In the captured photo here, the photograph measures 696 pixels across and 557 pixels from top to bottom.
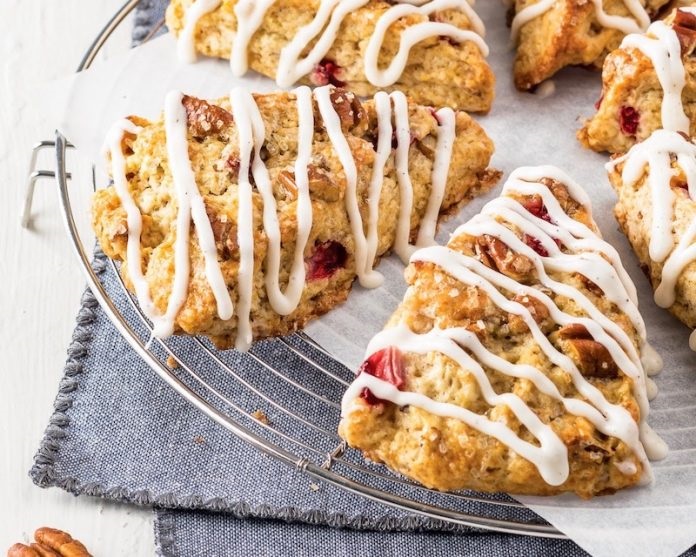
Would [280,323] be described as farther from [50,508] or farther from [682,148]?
[682,148]

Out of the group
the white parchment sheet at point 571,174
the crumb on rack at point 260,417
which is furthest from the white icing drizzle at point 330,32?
the crumb on rack at point 260,417

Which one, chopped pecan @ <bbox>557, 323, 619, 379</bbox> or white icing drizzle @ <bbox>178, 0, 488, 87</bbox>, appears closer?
chopped pecan @ <bbox>557, 323, 619, 379</bbox>

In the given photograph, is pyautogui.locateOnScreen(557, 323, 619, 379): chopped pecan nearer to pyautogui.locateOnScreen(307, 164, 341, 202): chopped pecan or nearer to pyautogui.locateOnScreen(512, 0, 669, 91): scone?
pyautogui.locateOnScreen(307, 164, 341, 202): chopped pecan

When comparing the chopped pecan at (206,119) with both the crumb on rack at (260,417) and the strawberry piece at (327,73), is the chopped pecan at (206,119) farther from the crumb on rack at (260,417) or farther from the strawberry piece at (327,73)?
the crumb on rack at (260,417)

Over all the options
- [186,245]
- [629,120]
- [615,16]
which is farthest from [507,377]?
[615,16]

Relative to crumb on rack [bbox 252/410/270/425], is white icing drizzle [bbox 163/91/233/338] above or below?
above

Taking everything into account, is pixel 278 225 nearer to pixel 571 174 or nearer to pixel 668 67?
pixel 571 174

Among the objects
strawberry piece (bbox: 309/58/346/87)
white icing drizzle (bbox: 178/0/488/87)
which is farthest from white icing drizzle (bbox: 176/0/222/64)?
strawberry piece (bbox: 309/58/346/87)
